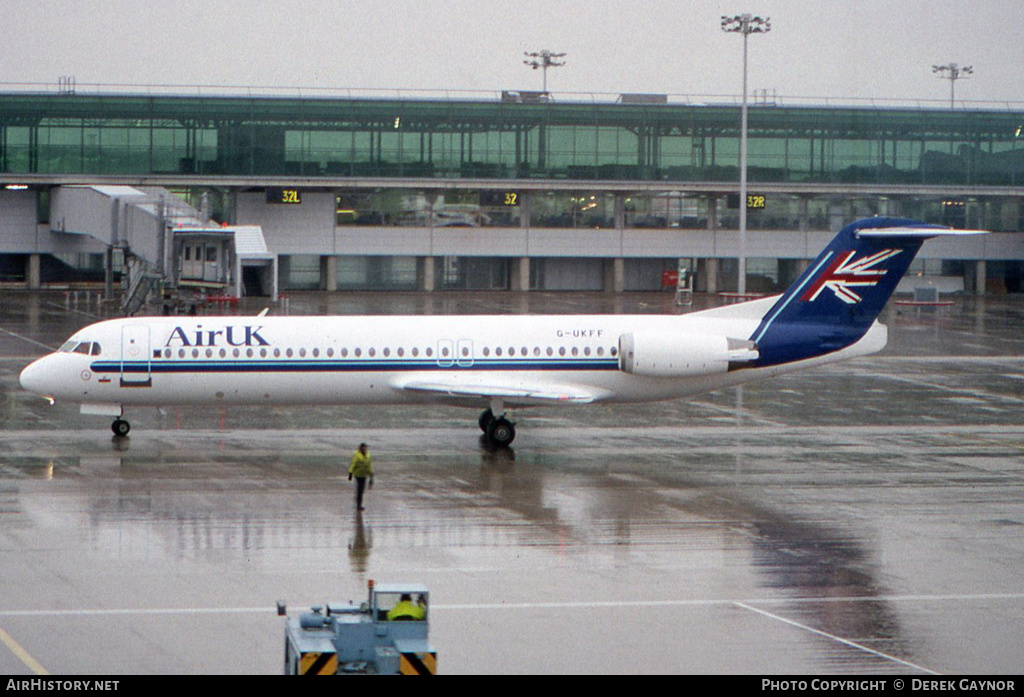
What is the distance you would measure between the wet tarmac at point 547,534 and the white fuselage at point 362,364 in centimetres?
133

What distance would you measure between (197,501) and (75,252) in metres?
65.4

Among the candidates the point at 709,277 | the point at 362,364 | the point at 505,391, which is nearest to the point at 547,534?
the point at 505,391

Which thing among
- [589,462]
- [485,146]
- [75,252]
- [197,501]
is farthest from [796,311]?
[75,252]

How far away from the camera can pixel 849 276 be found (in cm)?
3275

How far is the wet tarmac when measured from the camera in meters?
17.2

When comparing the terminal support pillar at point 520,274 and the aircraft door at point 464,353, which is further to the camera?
the terminal support pillar at point 520,274

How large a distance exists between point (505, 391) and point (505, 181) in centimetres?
5588

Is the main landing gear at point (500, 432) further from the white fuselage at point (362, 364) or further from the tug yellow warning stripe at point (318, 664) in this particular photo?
the tug yellow warning stripe at point (318, 664)

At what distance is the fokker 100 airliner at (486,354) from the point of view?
3195 cm

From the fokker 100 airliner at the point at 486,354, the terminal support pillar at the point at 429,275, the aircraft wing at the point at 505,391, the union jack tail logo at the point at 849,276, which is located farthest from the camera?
the terminal support pillar at the point at 429,275

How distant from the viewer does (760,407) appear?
39.8 metres

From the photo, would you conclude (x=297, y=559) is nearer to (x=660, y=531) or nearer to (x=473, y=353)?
(x=660, y=531)

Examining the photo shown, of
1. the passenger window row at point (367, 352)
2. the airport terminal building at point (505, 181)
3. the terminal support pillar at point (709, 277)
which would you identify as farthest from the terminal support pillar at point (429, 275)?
the passenger window row at point (367, 352)

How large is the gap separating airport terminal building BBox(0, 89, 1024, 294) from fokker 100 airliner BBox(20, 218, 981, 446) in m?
47.2
